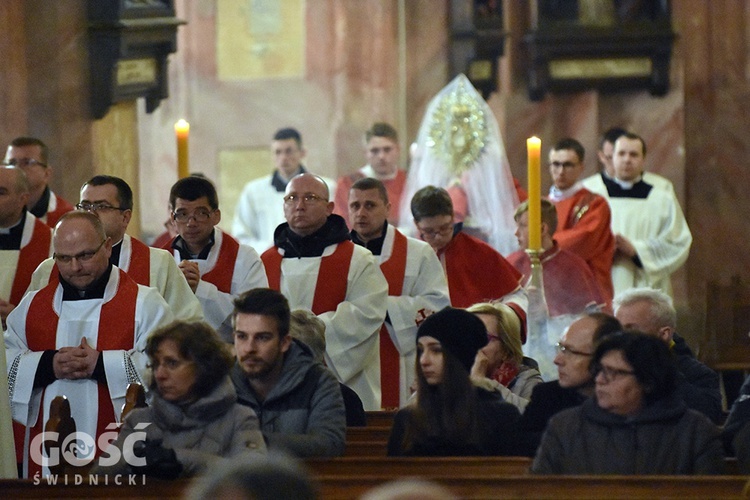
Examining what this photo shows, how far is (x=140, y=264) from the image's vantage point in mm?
6887

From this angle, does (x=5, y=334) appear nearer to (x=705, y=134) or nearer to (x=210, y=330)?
(x=210, y=330)

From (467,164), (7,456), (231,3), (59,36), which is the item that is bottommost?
(7,456)

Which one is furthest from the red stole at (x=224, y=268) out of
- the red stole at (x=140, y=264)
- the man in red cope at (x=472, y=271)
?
the man in red cope at (x=472, y=271)

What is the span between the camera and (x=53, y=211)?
28.0 ft

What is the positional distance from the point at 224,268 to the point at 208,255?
0.10m

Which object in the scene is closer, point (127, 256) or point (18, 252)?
point (127, 256)

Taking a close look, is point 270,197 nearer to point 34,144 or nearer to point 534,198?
point 34,144

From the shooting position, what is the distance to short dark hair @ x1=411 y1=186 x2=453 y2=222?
8.23m

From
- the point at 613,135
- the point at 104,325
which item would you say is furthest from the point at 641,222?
the point at 104,325

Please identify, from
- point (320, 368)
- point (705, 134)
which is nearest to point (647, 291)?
point (320, 368)

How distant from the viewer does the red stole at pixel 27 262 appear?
Answer: 7574mm

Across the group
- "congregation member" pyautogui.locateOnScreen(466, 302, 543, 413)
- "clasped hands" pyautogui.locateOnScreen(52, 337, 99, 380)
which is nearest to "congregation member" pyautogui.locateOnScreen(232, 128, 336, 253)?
"congregation member" pyautogui.locateOnScreen(466, 302, 543, 413)

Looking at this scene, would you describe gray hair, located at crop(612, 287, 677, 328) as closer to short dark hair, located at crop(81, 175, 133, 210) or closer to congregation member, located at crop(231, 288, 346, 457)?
congregation member, located at crop(231, 288, 346, 457)

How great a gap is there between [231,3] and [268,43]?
0.49 meters
